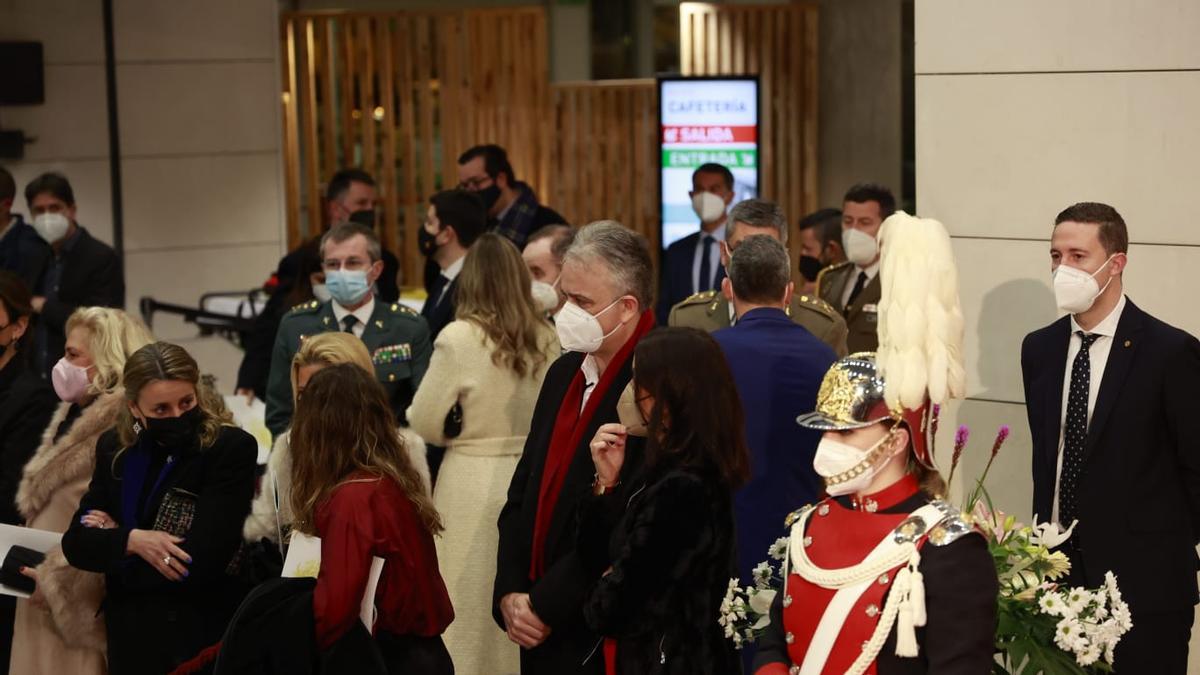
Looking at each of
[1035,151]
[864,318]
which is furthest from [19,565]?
[1035,151]

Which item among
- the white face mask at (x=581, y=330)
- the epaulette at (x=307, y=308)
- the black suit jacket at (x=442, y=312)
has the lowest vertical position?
the black suit jacket at (x=442, y=312)

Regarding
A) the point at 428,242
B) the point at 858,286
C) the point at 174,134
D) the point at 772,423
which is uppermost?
the point at 174,134

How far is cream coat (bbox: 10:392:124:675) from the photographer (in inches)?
180

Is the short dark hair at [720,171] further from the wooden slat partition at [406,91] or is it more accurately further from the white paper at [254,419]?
the wooden slat partition at [406,91]

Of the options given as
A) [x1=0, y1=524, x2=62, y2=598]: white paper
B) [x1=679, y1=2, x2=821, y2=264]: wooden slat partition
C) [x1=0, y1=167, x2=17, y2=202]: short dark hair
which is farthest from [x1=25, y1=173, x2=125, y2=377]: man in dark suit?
[x1=679, y1=2, x2=821, y2=264]: wooden slat partition

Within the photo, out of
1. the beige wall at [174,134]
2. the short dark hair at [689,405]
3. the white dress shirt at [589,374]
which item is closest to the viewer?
the short dark hair at [689,405]

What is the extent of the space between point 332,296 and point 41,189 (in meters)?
2.50

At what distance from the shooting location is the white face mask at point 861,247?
20.6 ft

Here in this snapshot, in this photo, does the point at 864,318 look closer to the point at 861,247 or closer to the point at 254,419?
the point at 861,247

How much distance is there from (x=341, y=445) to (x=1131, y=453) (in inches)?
80.5

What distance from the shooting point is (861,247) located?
6.29 metres

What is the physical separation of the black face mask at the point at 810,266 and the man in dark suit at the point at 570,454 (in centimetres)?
360

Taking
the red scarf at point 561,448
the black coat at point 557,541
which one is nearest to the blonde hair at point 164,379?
the black coat at point 557,541

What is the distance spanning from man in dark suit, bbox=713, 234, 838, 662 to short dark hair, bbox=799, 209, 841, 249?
3088 mm
